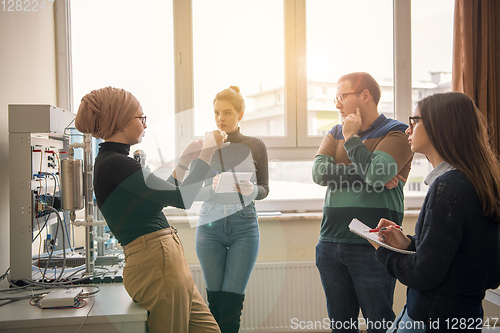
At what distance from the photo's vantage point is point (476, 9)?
7.61 feet

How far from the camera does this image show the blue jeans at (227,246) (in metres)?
1.60

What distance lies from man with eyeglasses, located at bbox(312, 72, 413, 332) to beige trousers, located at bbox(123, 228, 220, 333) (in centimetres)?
69

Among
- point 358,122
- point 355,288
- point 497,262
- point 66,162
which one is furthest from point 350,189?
point 66,162

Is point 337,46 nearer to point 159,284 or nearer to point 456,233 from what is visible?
point 456,233

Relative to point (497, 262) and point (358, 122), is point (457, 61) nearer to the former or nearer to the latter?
point (358, 122)

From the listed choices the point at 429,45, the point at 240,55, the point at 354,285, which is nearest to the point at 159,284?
the point at 354,285

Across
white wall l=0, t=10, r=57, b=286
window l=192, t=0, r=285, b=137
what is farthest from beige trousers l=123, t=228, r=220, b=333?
window l=192, t=0, r=285, b=137

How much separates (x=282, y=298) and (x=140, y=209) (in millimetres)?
1534

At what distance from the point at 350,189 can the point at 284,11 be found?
167 cm

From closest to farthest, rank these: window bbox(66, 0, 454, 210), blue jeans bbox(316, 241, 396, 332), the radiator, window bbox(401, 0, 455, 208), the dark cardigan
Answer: the dark cardigan < blue jeans bbox(316, 241, 396, 332) < the radiator < window bbox(66, 0, 454, 210) < window bbox(401, 0, 455, 208)

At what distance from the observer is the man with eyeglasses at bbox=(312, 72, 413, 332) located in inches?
53.3

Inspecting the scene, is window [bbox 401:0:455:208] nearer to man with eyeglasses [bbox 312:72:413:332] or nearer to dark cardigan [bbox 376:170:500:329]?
man with eyeglasses [bbox 312:72:413:332]

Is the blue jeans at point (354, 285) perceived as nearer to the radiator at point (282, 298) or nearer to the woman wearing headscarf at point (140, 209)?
the woman wearing headscarf at point (140, 209)

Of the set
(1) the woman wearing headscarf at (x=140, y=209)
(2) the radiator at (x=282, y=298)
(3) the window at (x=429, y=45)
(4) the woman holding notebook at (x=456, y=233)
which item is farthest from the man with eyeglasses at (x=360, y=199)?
(3) the window at (x=429, y=45)
